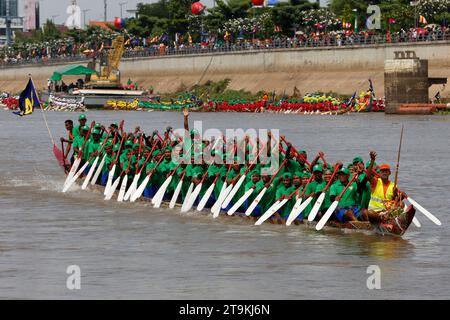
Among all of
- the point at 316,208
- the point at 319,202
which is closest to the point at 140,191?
the point at 316,208

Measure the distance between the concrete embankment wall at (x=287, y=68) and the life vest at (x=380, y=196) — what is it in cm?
5803

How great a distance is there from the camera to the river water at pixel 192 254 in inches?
783

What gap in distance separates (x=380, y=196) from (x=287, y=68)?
269ft

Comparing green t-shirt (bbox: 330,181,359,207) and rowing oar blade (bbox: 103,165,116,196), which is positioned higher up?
green t-shirt (bbox: 330,181,359,207)

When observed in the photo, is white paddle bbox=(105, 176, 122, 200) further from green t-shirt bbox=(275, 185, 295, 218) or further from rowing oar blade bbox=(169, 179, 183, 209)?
green t-shirt bbox=(275, 185, 295, 218)

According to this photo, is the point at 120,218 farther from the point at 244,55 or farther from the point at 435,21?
the point at 244,55

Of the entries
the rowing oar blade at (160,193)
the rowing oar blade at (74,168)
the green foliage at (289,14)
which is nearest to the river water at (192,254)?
the rowing oar blade at (160,193)

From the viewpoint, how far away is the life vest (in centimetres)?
2375

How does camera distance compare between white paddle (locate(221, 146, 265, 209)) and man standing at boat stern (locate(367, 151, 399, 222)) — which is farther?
white paddle (locate(221, 146, 265, 209))

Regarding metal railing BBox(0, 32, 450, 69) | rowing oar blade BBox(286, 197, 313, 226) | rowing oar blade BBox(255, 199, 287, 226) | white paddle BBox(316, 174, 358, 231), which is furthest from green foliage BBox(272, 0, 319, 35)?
white paddle BBox(316, 174, 358, 231)

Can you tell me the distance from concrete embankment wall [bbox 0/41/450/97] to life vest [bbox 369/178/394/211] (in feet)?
190

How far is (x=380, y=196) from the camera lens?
2388cm

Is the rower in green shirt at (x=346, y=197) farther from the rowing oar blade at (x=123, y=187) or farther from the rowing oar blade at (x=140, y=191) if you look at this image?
the rowing oar blade at (x=123, y=187)
